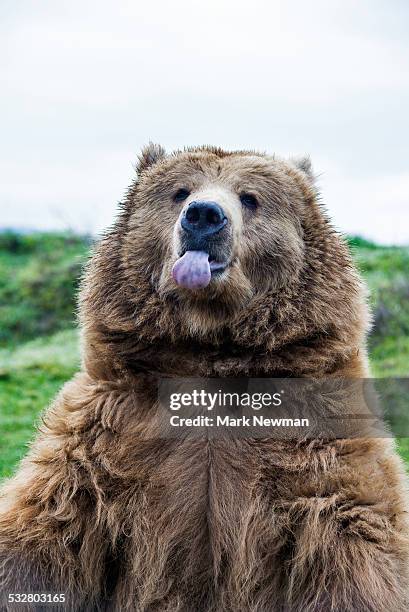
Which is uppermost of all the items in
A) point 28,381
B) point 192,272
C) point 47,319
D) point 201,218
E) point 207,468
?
point 47,319

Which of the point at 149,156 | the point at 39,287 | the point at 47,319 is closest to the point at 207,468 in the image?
the point at 149,156

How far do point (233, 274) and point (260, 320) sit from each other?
0.92ft

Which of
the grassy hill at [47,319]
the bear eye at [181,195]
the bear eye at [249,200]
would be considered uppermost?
the grassy hill at [47,319]

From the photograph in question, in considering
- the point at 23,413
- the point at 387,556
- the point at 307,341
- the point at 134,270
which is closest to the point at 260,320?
the point at 307,341

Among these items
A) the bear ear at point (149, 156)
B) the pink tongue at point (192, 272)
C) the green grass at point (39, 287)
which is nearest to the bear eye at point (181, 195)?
the bear ear at point (149, 156)

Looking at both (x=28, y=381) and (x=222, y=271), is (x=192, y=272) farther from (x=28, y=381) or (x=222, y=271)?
(x=28, y=381)

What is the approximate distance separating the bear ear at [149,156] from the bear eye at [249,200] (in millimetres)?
824

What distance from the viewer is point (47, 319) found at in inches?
487

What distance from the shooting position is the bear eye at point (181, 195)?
5203 mm

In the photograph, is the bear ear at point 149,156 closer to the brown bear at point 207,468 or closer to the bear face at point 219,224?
the bear face at point 219,224

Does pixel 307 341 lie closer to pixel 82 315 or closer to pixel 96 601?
pixel 82 315

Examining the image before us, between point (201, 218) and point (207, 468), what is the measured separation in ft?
4.09

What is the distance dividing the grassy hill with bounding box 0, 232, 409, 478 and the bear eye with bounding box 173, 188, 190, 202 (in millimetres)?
3145

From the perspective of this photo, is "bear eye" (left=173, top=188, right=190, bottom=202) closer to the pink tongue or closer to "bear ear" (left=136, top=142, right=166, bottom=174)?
"bear ear" (left=136, top=142, right=166, bottom=174)
